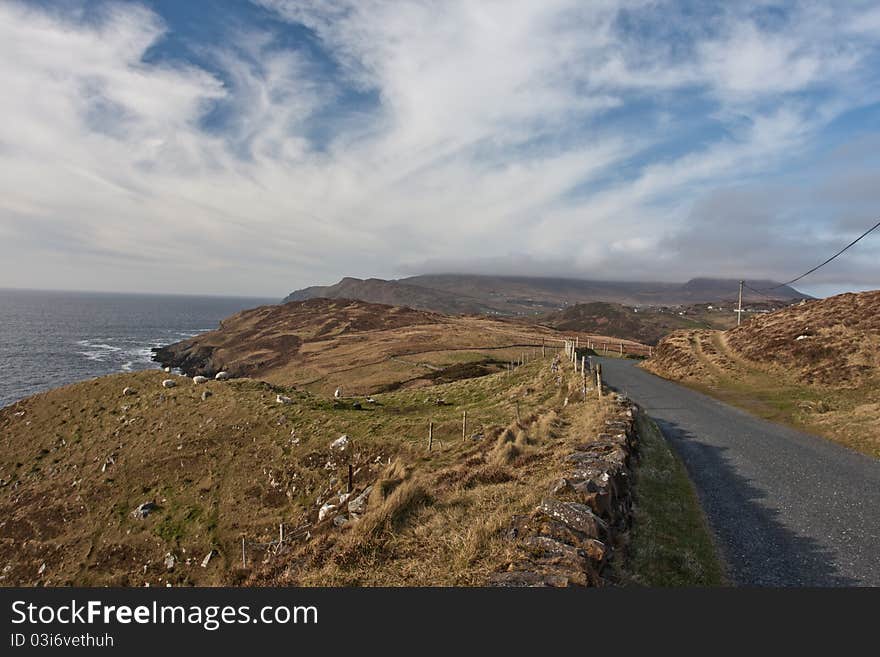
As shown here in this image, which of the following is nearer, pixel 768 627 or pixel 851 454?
pixel 768 627

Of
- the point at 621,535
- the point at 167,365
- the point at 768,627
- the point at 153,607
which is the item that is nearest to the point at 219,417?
the point at 153,607

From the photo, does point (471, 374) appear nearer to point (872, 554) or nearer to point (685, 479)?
point (685, 479)

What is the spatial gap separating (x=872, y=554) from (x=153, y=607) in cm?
1378

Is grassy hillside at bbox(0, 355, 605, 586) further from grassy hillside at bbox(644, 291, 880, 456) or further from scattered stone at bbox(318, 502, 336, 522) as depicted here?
grassy hillside at bbox(644, 291, 880, 456)

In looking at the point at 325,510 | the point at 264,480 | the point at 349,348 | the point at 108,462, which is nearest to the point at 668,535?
the point at 325,510

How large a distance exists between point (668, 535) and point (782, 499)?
18.0 feet

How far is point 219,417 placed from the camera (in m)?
26.2

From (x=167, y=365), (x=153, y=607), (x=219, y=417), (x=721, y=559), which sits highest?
(x=153, y=607)

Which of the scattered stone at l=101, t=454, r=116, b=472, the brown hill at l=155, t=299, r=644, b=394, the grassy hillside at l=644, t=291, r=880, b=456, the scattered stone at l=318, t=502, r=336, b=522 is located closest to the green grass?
the scattered stone at l=318, t=502, r=336, b=522

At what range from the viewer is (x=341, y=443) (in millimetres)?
21344

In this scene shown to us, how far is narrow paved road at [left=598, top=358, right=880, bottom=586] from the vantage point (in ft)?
28.3

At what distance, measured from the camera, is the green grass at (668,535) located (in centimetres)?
791

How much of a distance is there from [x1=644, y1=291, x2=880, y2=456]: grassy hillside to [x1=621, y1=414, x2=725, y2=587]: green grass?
11362 mm

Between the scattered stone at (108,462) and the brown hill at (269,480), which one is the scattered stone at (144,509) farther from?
the scattered stone at (108,462)
